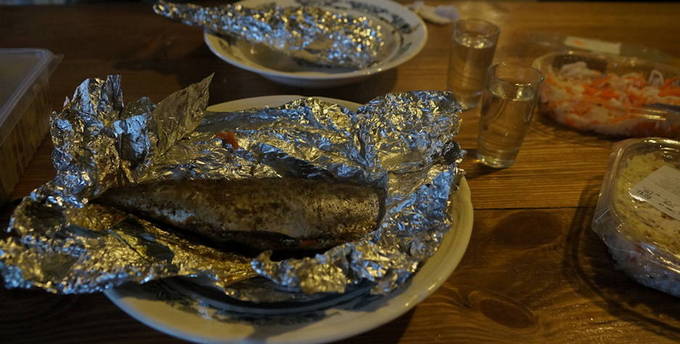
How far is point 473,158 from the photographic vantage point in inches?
41.0

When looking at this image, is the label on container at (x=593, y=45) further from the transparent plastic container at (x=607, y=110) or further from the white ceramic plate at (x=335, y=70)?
the white ceramic plate at (x=335, y=70)

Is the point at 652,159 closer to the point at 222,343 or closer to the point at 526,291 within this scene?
the point at 526,291

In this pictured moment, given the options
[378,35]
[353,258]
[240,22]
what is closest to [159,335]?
[353,258]

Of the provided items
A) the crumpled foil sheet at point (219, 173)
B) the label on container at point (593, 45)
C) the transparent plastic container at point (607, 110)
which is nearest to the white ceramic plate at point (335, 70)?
the crumpled foil sheet at point (219, 173)

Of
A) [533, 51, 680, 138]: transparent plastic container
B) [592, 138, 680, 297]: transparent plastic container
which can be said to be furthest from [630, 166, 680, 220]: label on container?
[533, 51, 680, 138]: transparent plastic container

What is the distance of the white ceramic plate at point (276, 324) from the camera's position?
0.56 metres

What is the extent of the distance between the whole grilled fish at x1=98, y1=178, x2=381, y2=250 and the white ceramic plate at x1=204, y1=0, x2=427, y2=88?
42 cm

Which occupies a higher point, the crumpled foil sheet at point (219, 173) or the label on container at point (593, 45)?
the label on container at point (593, 45)

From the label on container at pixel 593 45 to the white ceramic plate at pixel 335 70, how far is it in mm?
516

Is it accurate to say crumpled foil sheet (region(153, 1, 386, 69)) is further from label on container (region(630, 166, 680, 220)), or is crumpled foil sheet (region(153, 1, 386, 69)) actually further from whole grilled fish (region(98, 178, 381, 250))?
label on container (region(630, 166, 680, 220))

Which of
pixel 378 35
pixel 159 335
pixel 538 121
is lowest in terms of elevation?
pixel 159 335

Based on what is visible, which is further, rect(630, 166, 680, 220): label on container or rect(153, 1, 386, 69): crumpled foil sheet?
rect(153, 1, 386, 69): crumpled foil sheet

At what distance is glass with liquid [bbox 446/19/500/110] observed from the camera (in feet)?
3.86

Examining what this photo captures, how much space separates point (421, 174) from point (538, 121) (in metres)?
0.53
